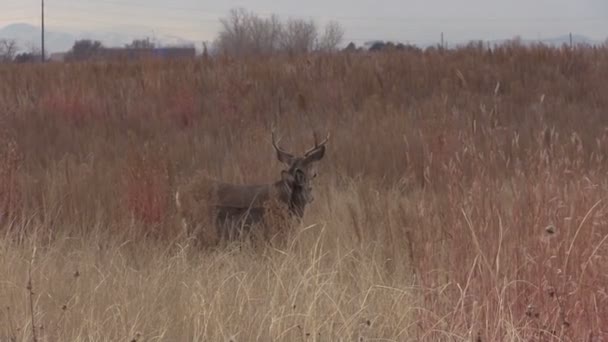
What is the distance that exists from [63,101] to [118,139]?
9.03 ft

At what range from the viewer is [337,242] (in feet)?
19.6

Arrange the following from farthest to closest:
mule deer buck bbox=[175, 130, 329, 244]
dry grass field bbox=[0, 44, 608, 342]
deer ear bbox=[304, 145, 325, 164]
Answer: deer ear bbox=[304, 145, 325, 164] < mule deer buck bbox=[175, 130, 329, 244] < dry grass field bbox=[0, 44, 608, 342]

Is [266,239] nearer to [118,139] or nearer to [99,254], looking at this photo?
[99,254]

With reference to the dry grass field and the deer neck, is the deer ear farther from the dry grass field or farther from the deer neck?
the dry grass field

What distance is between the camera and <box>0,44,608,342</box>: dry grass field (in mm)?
4359

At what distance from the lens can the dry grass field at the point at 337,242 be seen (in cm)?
436

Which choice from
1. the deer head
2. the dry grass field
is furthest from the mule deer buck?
the dry grass field

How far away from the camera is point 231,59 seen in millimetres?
17109

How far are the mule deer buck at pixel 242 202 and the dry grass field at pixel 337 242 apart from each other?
0.17 meters

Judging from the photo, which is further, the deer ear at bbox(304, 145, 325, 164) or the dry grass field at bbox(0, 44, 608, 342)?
the deer ear at bbox(304, 145, 325, 164)

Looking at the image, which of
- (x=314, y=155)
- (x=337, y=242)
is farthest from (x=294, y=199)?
(x=337, y=242)

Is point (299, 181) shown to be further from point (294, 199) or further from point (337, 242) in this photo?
point (337, 242)

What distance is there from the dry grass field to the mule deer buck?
172 millimetres

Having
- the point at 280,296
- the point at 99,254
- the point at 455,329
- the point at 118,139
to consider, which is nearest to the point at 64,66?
the point at 118,139
